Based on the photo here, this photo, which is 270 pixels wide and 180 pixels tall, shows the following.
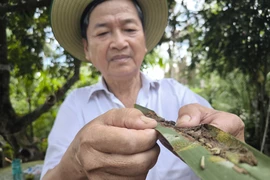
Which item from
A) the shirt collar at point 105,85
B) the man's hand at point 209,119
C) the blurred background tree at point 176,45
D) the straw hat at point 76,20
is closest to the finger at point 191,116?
the man's hand at point 209,119

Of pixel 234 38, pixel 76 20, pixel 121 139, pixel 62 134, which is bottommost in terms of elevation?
pixel 62 134


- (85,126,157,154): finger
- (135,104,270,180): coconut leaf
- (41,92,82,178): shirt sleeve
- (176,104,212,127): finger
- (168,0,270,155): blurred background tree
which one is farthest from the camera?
(168,0,270,155): blurred background tree

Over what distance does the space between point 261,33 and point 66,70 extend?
220 cm

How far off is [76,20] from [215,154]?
39.7 inches

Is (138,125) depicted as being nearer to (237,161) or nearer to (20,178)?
(237,161)

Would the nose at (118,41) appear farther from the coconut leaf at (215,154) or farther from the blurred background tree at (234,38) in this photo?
the blurred background tree at (234,38)

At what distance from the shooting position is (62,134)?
1180 mm

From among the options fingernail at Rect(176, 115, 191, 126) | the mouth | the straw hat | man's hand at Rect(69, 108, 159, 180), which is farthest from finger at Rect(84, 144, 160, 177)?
the straw hat

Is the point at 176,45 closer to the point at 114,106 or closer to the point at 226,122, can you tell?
the point at 114,106

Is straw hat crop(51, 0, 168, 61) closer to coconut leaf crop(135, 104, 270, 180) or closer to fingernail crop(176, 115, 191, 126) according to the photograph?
fingernail crop(176, 115, 191, 126)

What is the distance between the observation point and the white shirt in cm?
117

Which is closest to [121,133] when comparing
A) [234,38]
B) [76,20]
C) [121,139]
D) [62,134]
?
[121,139]

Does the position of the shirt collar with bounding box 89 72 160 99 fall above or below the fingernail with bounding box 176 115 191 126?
above

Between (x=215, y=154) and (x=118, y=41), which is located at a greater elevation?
(x=118, y=41)
